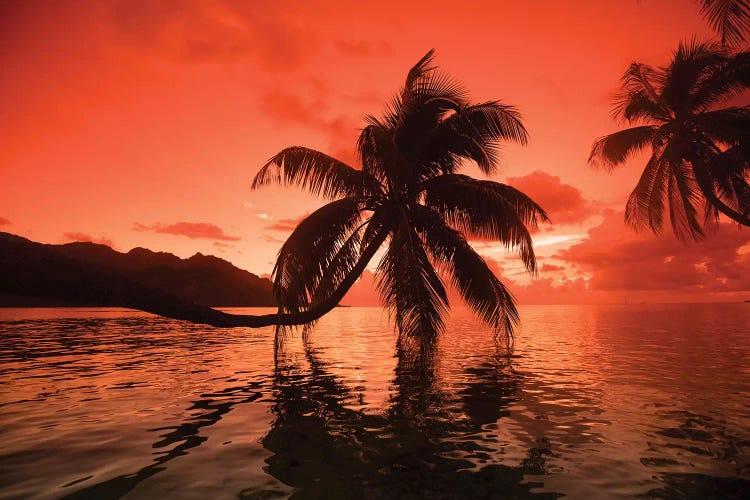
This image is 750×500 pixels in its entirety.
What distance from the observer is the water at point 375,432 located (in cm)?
548

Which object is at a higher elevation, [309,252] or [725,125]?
[725,125]

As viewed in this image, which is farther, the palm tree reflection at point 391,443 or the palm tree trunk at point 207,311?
the palm tree trunk at point 207,311

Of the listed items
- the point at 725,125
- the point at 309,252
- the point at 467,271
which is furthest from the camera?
the point at 725,125

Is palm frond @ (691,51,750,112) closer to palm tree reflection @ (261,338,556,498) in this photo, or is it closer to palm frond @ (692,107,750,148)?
palm frond @ (692,107,750,148)

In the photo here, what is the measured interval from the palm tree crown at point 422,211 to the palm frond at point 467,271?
0.03m

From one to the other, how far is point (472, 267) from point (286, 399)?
686 centimetres

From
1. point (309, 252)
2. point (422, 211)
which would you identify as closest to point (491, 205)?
point (422, 211)

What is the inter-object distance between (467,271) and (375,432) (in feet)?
24.6

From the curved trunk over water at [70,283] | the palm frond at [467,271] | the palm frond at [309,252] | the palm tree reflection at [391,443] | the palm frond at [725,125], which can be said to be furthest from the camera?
the palm frond at [725,125]

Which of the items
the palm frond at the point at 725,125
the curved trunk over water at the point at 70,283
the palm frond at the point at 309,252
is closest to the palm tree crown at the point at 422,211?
the palm frond at the point at 309,252

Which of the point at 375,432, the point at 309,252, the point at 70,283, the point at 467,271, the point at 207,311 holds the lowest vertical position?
the point at 375,432

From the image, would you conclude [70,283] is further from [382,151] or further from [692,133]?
[692,133]

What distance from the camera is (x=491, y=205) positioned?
13.5 metres

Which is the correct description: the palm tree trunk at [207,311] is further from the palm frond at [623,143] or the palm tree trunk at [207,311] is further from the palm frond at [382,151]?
the palm frond at [623,143]
